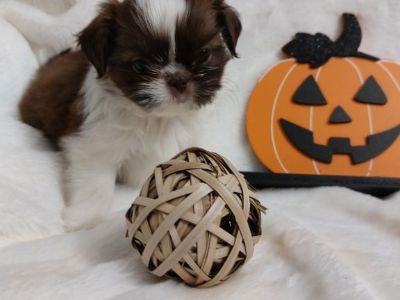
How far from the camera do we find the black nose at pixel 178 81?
153 centimetres

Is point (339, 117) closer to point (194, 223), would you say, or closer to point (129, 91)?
point (129, 91)

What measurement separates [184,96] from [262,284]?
2.00 ft

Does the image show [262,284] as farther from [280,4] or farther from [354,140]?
[280,4]

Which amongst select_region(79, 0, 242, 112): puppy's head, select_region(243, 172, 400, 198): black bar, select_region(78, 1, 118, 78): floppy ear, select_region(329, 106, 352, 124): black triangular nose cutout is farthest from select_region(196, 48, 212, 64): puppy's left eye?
select_region(329, 106, 352, 124): black triangular nose cutout

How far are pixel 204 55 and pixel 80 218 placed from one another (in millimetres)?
676

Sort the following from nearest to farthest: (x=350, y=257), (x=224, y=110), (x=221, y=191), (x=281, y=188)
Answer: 1. (x=221, y=191)
2. (x=350, y=257)
3. (x=281, y=188)
4. (x=224, y=110)

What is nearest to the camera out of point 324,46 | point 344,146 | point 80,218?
point 80,218

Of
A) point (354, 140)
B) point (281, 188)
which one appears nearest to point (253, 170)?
point (281, 188)

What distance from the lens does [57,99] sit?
6.66 feet

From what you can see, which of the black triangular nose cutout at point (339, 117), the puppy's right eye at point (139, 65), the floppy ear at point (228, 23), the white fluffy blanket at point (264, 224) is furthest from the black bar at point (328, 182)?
the puppy's right eye at point (139, 65)

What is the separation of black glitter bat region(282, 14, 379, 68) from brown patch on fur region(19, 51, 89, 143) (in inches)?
36.3

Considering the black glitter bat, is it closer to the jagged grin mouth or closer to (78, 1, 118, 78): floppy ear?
the jagged grin mouth

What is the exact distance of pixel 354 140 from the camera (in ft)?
6.90

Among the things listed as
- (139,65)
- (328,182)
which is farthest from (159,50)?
(328,182)
